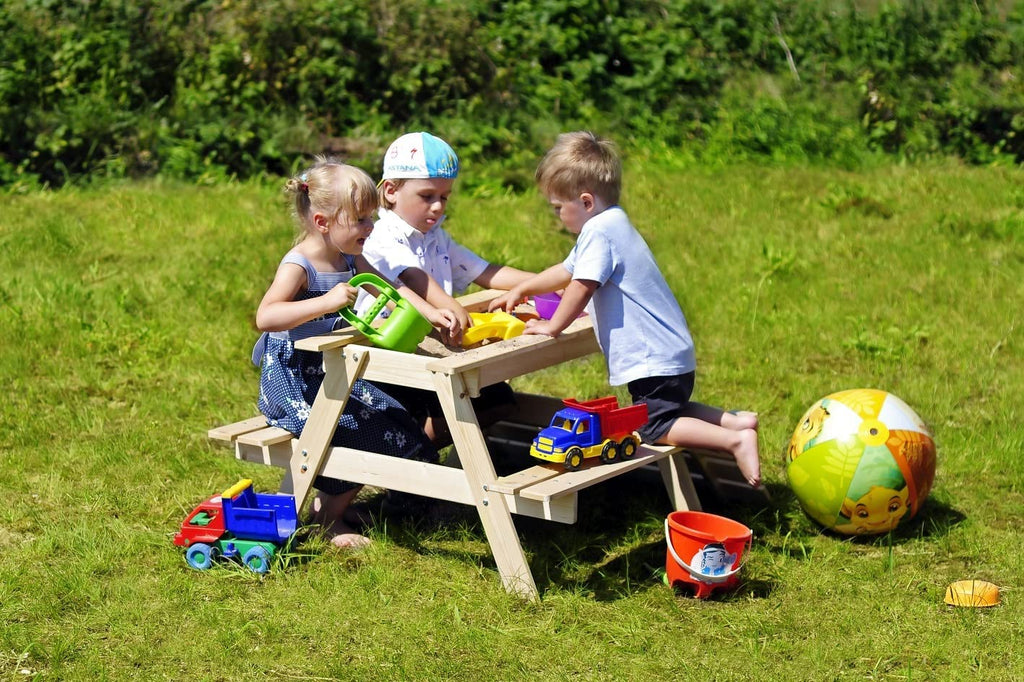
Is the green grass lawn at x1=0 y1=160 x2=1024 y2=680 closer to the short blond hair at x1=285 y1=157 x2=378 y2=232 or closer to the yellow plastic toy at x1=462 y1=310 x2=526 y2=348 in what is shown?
the yellow plastic toy at x1=462 y1=310 x2=526 y2=348

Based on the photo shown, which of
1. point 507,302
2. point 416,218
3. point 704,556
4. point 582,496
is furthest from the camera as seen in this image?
point 582,496

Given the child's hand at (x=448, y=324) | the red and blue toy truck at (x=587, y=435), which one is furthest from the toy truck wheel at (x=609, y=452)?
the child's hand at (x=448, y=324)

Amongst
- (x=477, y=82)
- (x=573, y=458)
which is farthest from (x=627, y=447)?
(x=477, y=82)

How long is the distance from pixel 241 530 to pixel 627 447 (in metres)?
1.38

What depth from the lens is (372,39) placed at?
948 centimetres

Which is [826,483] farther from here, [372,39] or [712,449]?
[372,39]

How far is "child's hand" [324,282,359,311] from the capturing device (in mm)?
4121

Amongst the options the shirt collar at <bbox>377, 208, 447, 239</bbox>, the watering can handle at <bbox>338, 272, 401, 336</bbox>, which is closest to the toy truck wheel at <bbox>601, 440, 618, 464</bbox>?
the watering can handle at <bbox>338, 272, 401, 336</bbox>

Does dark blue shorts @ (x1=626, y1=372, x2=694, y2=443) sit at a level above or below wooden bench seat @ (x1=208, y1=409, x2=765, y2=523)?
above

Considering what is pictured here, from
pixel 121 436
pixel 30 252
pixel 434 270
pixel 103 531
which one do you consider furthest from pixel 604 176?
pixel 30 252

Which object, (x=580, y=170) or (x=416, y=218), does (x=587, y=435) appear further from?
(x=416, y=218)

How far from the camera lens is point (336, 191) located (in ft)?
14.3

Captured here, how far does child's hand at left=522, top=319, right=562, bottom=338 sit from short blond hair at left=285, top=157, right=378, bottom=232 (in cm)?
69

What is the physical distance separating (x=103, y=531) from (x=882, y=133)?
271 inches
